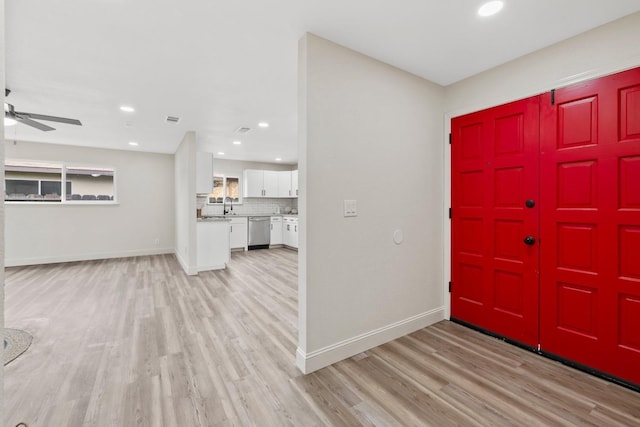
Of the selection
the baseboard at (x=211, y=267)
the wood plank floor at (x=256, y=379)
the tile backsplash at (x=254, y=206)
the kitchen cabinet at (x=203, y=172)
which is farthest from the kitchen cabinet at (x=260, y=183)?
the wood plank floor at (x=256, y=379)

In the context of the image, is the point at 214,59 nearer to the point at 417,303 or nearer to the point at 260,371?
the point at 260,371

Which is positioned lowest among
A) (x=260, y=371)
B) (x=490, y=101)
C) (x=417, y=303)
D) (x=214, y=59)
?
(x=260, y=371)

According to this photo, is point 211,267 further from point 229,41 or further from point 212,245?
point 229,41

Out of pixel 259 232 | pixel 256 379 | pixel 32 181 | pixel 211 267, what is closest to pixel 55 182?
pixel 32 181

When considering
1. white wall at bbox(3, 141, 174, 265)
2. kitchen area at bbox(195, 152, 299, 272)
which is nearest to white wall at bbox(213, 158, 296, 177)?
kitchen area at bbox(195, 152, 299, 272)

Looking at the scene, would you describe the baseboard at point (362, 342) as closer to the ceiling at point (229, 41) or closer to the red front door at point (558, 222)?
the red front door at point (558, 222)

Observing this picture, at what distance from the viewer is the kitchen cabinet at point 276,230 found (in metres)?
8.18

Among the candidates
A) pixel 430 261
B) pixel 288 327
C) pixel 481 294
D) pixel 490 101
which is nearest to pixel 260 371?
pixel 288 327

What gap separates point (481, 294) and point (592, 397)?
1028 millimetres

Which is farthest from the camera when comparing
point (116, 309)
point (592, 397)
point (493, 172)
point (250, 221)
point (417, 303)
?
point (250, 221)

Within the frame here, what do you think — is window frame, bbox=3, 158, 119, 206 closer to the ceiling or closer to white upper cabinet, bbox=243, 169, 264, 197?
the ceiling

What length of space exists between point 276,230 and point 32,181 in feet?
17.7

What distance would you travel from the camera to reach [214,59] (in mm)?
2537

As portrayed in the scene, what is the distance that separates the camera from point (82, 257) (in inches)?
244
